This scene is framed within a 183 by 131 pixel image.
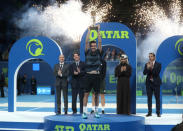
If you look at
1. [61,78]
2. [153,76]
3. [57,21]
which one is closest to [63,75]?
[61,78]

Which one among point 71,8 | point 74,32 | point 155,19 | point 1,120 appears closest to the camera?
point 1,120

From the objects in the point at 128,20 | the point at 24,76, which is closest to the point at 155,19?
the point at 128,20

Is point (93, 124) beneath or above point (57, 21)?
beneath

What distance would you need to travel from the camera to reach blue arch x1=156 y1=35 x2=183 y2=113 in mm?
10969

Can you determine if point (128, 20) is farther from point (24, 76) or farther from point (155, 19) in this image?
point (24, 76)

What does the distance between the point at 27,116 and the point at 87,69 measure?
10.3 feet

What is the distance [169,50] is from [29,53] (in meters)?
4.79

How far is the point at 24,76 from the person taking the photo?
23.6m

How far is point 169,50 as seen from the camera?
1100 centimetres

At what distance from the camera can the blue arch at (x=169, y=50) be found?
1097cm

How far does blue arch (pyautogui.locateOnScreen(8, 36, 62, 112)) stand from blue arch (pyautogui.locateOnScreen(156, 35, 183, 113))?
3.41 metres

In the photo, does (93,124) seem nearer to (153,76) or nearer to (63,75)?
(63,75)

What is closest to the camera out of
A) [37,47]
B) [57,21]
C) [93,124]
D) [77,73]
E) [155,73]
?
[93,124]

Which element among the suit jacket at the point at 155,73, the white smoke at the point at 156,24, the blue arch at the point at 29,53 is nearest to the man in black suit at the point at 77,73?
the blue arch at the point at 29,53
